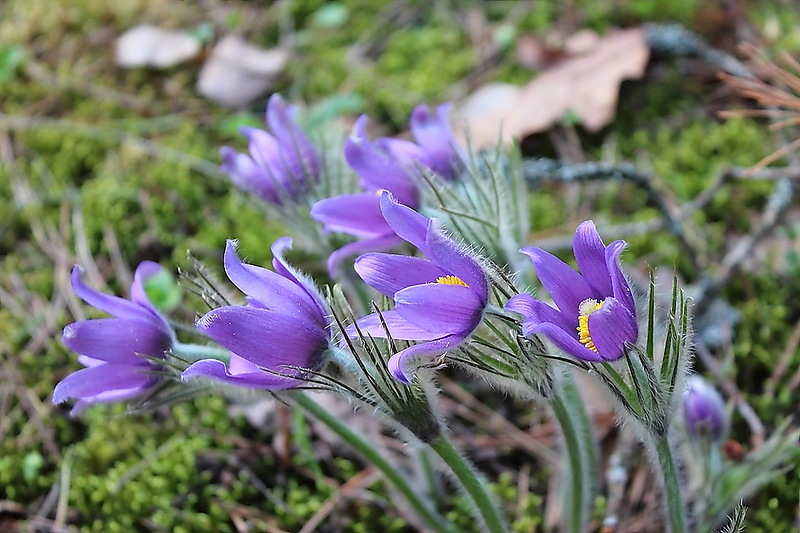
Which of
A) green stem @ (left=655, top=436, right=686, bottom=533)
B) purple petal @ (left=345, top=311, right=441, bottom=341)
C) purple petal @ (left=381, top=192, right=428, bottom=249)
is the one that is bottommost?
green stem @ (left=655, top=436, right=686, bottom=533)

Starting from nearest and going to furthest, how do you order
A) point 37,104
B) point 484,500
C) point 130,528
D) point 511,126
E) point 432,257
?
point 432,257, point 484,500, point 130,528, point 511,126, point 37,104

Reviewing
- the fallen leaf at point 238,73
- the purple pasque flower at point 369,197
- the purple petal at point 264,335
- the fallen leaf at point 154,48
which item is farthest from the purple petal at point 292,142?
the fallen leaf at point 154,48

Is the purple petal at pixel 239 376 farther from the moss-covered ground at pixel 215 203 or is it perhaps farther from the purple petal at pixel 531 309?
the moss-covered ground at pixel 215 203

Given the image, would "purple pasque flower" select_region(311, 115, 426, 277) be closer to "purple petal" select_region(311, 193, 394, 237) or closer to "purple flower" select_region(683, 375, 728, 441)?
"purple petal" select_region(311, 193, 394, 237)

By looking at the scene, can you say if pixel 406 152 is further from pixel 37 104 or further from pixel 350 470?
pixel 37 104

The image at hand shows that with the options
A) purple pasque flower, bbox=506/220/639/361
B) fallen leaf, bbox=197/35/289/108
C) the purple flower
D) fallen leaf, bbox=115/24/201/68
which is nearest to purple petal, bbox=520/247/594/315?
purple pasque flower, bbox=506/220/639/361

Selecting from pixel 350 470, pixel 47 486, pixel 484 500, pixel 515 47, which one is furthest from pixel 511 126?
pixel 47 486

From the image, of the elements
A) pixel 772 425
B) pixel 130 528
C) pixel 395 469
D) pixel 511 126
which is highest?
pixel 511 126

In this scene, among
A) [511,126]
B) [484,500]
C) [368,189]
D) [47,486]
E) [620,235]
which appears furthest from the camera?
[511,126]
